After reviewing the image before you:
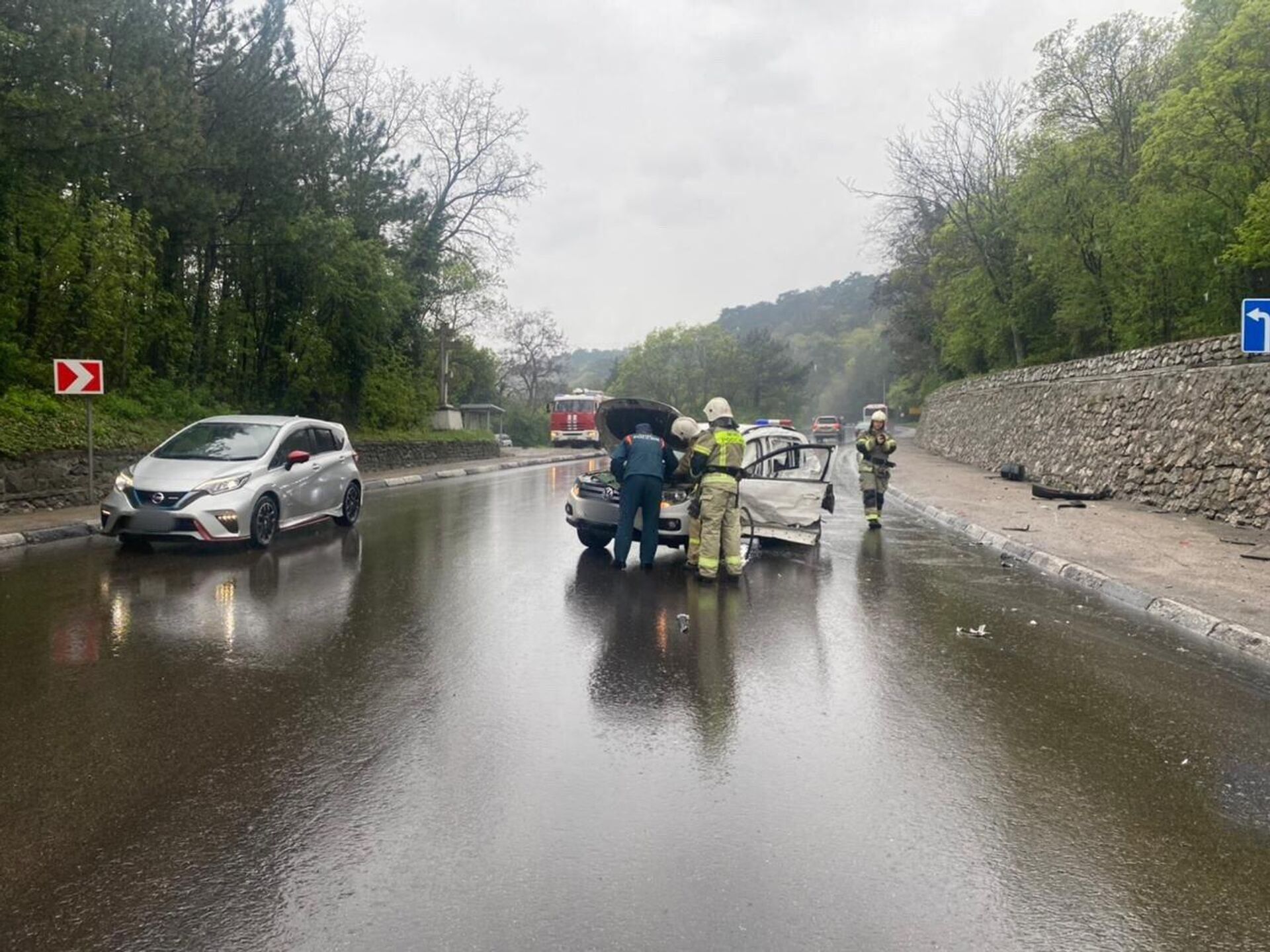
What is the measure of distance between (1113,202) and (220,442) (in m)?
24.8

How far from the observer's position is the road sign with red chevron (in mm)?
13977

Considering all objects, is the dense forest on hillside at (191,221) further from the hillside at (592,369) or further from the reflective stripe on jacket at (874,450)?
the hillside at (592,369)

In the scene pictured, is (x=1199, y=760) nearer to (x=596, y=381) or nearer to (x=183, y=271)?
(x=183, y=271)

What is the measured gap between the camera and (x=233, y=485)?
1150 cm

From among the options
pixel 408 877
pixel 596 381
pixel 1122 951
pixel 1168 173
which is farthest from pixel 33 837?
pixel 596 381

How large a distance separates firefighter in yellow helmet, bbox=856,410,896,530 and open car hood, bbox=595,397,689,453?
168 inches

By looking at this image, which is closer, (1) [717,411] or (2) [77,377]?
(1) [717,411]

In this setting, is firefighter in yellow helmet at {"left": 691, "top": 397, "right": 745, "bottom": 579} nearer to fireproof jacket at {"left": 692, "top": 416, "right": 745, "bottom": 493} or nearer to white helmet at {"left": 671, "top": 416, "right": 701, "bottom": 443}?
fireproof jacket at {"left": 692, "top": 416, "right": 745, "bottom": 493}

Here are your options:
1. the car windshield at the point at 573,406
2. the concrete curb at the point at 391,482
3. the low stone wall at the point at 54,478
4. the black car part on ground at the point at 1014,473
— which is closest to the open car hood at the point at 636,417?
the concrete curb at the point at 391,482

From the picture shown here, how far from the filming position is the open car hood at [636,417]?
11.6 meters

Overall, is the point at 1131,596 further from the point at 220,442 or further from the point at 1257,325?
the point at 220,442

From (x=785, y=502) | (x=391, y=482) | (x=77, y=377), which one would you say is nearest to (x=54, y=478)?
(x=77, y=377)

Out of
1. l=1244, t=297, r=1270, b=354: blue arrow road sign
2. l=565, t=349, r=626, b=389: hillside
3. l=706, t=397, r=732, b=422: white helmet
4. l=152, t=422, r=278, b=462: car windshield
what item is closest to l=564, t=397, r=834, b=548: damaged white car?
l=706, t=397, r=732, b=422: white helmet

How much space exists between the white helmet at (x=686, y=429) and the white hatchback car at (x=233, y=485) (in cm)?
530
